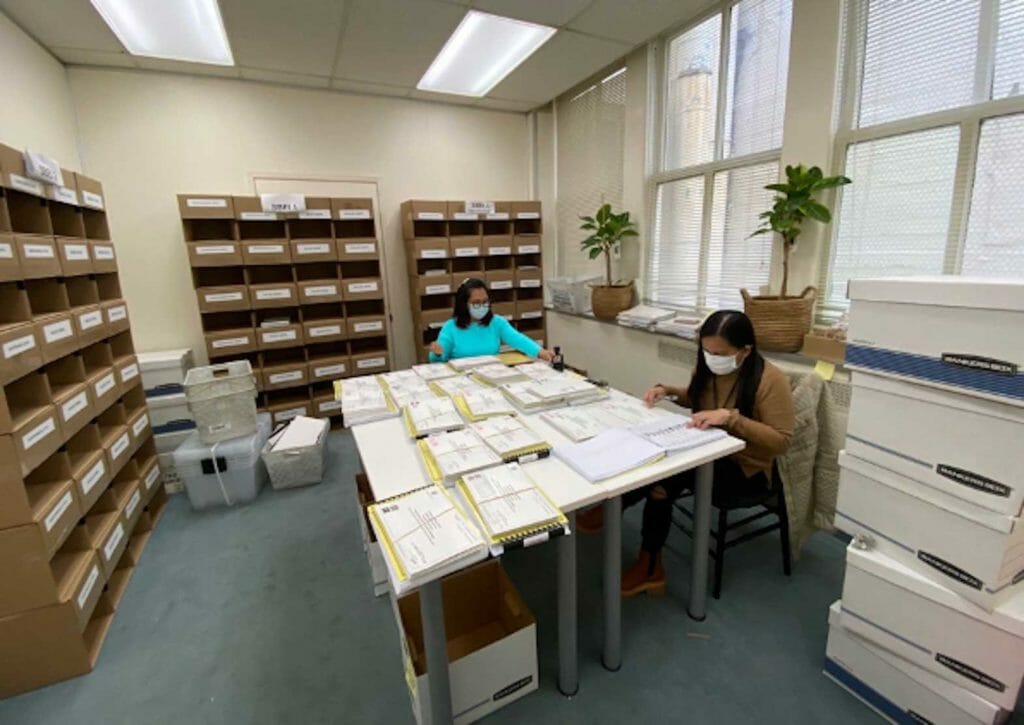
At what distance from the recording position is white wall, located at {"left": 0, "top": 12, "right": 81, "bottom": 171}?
8.20 feet

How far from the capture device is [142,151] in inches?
135

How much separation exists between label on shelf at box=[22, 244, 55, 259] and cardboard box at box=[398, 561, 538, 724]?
195 cm

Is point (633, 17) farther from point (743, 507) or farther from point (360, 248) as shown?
point (743, 507)

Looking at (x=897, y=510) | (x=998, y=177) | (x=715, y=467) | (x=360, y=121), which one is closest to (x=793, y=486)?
(x=715, y=467)

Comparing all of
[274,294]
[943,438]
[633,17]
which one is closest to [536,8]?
[633,17]

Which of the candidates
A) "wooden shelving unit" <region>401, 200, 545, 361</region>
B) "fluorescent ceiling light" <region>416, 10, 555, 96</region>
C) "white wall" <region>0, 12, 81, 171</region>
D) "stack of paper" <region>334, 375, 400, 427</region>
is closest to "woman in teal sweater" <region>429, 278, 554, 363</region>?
"stack of paper" <region>334, 375, 400, 427</region>

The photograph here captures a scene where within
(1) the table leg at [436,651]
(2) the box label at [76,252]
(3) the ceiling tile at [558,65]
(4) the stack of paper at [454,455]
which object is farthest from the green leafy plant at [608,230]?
(2) the box label at [76,252]

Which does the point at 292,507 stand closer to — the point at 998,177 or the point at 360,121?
the point at 360,121

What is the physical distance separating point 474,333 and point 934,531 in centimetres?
232

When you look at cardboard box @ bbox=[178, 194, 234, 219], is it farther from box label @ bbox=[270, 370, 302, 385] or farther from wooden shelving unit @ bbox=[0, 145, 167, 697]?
box label @ bbox=[270, 370, 302, 385]

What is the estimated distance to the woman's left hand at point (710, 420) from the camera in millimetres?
1646

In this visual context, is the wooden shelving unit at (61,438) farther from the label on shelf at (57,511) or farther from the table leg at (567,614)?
the table leg at (567,614)

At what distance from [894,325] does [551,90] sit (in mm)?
3573

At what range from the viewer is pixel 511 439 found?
1.60 meters
